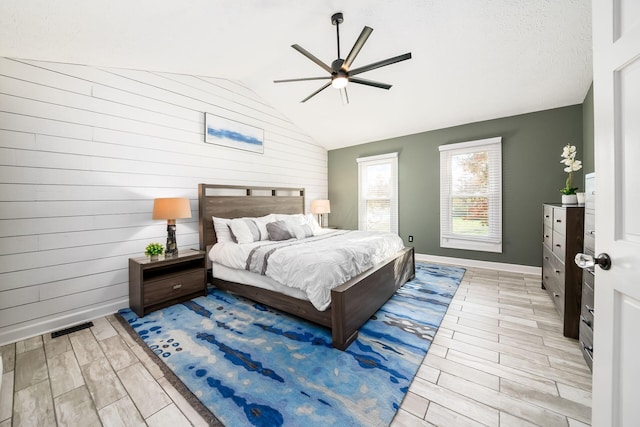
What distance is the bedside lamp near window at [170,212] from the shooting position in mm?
2770

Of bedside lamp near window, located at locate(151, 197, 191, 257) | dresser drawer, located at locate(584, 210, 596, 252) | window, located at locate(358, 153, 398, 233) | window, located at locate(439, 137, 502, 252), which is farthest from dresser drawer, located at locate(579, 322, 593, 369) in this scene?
bedside lamp near window, located at locate(151, 197, 191, 257)

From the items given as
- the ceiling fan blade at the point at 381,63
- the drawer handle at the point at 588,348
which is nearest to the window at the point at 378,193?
the ceiling fan blade at the point at 381,63

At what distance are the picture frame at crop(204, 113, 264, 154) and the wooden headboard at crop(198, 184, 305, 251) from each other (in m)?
0.67

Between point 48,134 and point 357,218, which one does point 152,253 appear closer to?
point 48,134

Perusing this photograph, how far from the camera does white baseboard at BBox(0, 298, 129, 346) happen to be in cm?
215

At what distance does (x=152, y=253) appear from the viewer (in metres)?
2.75

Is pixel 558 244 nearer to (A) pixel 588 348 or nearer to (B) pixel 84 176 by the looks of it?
(A) pixel 588 348

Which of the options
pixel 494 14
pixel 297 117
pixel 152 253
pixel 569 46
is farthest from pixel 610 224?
pixel 297 117

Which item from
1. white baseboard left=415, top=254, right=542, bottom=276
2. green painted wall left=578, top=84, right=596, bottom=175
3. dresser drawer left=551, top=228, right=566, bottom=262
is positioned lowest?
white baseboard left=415, top=254, right=542, bottom=276

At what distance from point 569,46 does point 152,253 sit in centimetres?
502

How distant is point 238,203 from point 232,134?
109 cm

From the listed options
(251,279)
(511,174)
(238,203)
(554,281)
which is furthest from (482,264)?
(238,203)

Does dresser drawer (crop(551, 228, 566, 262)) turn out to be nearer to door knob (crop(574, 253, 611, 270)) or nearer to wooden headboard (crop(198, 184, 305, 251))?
door knob (crop(574, 253, 611, 270))

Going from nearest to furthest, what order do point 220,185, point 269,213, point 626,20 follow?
1. point 626,20
2. point 220,185
3. point 269,213
